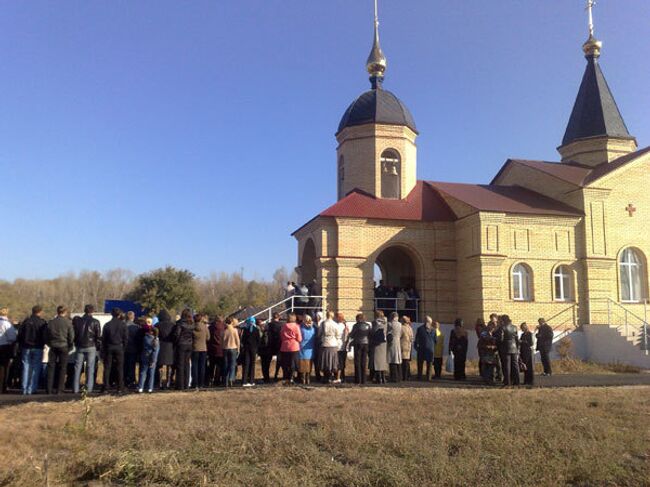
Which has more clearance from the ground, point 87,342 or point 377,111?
point 377,111

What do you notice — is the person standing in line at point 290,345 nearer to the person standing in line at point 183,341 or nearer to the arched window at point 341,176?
the person standing in line at point 183,341

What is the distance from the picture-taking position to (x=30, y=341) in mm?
11930

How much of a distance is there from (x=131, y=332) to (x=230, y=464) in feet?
20.9

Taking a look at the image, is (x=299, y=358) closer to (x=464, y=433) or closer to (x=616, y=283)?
(x=464, y=433)

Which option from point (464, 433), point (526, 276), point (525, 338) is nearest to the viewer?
point (464, 433)

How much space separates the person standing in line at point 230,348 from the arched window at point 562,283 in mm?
13966

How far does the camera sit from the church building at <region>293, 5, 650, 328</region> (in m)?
21.7

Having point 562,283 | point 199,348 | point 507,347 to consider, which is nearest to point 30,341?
point 199,348

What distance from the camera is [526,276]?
2220 centimetres

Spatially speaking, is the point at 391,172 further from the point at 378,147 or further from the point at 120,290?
the point at 120,290

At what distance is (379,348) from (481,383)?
258 cm

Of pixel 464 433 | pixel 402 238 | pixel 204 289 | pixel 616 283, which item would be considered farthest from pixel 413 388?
pixel 204 289

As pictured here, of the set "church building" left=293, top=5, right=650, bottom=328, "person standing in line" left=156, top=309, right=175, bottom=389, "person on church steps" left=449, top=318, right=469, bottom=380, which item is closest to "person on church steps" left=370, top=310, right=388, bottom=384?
"person on church steps" left=449, top=318, right=469, bottom=380

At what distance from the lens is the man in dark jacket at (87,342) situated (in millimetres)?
11898
